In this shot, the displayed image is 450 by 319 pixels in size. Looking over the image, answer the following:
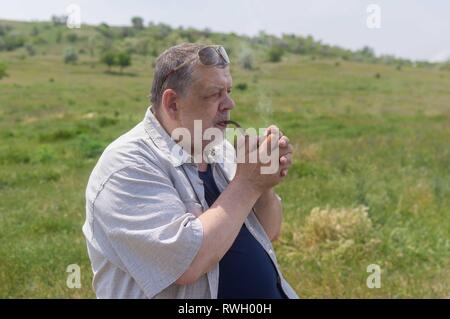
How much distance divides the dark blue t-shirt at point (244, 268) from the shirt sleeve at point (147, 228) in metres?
0.24

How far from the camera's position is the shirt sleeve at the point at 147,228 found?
6.77 feet

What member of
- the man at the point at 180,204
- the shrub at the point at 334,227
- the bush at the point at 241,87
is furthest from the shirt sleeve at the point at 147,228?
the bush at the point at 241,87

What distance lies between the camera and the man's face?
2307 millimetres

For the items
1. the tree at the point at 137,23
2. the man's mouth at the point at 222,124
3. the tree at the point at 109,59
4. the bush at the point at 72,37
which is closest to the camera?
the man's mouth at the point at 222,124

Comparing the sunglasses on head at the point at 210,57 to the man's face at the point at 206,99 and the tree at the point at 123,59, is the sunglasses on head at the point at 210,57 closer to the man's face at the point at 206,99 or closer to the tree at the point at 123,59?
the man's face at the point at 206,99

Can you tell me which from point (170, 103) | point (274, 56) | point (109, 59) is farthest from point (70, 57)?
point (170, 103)

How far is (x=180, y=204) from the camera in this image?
2.16m

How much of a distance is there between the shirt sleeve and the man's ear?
0.92ft

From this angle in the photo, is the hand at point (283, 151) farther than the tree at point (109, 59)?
No

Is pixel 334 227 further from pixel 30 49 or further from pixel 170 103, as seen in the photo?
pixel 30 49

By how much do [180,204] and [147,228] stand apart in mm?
144

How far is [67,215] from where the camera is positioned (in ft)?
24.5

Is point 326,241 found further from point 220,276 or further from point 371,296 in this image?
point 220,276
